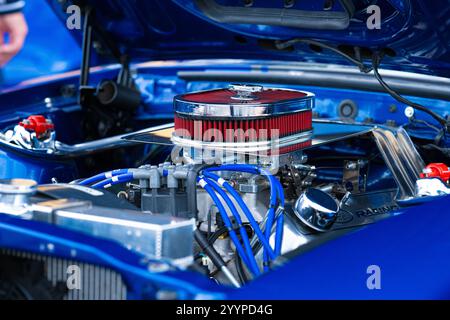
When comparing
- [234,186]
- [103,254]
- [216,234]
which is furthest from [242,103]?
[103,254]

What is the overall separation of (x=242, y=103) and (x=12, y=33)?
1404mm

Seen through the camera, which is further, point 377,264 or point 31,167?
point 31,167

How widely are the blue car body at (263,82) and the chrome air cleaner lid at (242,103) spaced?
12.7 inches

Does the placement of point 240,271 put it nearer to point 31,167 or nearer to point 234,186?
point 234,186

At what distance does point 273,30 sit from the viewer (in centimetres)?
242

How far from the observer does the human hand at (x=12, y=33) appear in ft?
9.79

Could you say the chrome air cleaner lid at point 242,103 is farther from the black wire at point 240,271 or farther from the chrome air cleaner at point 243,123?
the black wire at point 240,271

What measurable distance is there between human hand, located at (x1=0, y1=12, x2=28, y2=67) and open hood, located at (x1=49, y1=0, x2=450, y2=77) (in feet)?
0.86

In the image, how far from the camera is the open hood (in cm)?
214

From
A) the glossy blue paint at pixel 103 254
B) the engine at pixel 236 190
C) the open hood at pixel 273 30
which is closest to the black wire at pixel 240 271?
the engine at pixel 236 190

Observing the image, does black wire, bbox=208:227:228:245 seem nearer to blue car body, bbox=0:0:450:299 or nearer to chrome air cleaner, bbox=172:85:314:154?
chrome air cleaner, bbox=172:85:314:154

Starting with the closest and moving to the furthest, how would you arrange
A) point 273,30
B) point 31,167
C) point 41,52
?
point 31,167
point 273,30
point 41,52

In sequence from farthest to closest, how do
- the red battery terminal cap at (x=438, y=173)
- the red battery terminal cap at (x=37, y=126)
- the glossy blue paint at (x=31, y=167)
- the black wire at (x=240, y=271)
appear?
the red battery terminal cap at (x=37, y=126), the glossy blue paint at (x=31, y=167), the red battery terminal cap at (x=438, y=173), the black wire at (x=240, y=271)

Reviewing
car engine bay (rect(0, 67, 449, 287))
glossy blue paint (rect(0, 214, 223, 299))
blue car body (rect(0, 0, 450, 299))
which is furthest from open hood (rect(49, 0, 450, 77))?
glossy blue paint (rect(0, 214, 223, 299))
